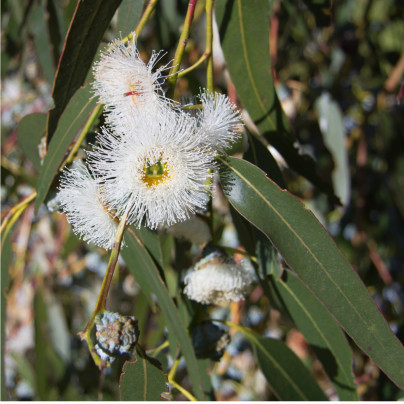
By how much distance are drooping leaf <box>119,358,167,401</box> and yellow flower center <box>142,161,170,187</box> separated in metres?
0.26

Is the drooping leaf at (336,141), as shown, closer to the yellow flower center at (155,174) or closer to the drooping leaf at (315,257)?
the drooping leaf at (315,257)

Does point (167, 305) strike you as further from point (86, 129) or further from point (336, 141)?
point (336, 141)

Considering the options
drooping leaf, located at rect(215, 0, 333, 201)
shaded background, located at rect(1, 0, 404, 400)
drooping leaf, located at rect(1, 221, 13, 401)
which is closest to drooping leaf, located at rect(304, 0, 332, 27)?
shaded background, located at rect(1, 0, 404, 400)

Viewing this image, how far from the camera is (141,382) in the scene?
28.9 inches

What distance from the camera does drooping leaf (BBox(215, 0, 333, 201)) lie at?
0.98 meters

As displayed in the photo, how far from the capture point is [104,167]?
0.69 meters

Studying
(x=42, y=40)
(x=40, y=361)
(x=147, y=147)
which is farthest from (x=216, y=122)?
(x=40, y=361)

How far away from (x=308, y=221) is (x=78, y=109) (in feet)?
1.26

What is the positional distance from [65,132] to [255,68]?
406 mm

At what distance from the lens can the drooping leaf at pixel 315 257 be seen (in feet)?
2.42

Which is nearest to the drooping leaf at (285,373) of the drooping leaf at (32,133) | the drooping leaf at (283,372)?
the drooping leaf at (283,372)

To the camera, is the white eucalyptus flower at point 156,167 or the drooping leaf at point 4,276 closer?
the white eucalyptus flower at point 156,167

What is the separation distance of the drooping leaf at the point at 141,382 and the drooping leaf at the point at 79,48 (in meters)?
0.40

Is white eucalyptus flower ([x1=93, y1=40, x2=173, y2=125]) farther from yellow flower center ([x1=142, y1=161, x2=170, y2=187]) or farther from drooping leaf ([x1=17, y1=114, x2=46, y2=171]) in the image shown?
drooping leaf ([x1=17, y1=114, x2=46, y2=171])
